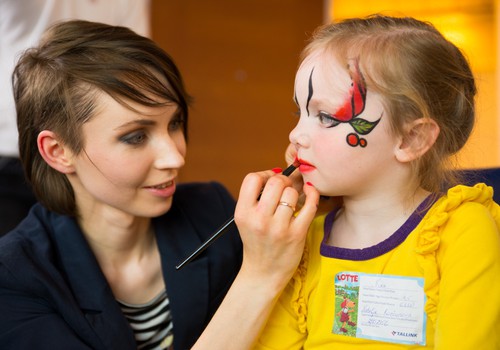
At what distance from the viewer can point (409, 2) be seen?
14.9ft

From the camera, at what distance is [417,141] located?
1216 millimetres

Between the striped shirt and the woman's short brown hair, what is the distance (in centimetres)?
29

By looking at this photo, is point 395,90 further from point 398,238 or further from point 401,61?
point 398,238

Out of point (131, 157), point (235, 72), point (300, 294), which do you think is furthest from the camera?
point (235, 72)

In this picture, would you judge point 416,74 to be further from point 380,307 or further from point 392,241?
point 380,307

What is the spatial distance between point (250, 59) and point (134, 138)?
3.36 metres

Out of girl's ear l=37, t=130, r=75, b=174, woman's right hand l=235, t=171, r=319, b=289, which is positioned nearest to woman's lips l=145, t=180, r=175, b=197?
girl's ear l=37, t=130, r=75, b=174

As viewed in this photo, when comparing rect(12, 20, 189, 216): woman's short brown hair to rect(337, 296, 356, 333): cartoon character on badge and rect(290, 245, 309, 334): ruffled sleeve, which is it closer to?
rect(290, 245, 309, 334): ruffled sleeve

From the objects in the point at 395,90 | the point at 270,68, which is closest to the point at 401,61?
the point at 395,90

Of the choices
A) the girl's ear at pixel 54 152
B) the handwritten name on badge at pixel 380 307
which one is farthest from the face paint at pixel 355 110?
the girl's ear at pixel 54 152

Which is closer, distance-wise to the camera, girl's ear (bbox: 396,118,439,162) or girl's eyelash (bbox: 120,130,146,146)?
girl's ear (bbox: 396,118,439,162)

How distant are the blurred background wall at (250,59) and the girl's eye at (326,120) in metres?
3.01

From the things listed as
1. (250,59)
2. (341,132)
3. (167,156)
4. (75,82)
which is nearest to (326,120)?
(341,132)

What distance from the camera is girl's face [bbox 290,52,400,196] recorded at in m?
1.19
